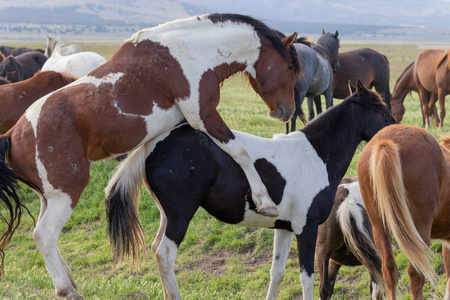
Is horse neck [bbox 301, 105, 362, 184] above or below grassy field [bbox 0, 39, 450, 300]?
above

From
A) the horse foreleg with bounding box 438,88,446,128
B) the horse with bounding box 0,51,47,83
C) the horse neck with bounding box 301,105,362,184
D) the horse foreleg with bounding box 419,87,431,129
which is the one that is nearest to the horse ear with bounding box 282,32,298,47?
the horse neck with bounding box 301,105,362,184

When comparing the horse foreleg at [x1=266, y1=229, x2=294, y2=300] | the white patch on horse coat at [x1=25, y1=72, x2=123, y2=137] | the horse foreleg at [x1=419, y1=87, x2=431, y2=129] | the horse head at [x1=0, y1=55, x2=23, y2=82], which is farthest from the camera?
the horse foreleg at [x1=419, y1=87, x2=431, y2=129]

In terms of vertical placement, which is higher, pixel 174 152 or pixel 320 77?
A: pixel 174 152

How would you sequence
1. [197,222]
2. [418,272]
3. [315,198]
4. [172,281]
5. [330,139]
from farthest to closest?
[197,222]
[330,139]
[315,198]
[172,281]
[418,272]

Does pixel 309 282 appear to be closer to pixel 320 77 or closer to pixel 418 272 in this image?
pixel 418 272

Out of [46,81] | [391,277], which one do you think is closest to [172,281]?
[391,277]

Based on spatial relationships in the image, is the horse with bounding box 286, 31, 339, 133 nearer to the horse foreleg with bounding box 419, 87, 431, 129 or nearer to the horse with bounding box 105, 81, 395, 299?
the horse foreleg with bounding box 419, 87, 431, 129

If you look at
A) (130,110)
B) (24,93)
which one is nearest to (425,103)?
(24,93)

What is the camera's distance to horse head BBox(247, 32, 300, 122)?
5.04 meters

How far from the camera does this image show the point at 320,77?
12133 millimetres

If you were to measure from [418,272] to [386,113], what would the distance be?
1856 mm

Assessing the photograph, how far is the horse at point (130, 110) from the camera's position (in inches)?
173

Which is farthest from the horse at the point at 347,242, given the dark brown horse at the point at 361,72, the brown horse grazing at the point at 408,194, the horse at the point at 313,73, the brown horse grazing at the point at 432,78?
the brown horse grazing at the point at 432,78

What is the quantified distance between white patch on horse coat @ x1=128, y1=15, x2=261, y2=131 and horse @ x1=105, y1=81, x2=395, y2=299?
1.23 feet
